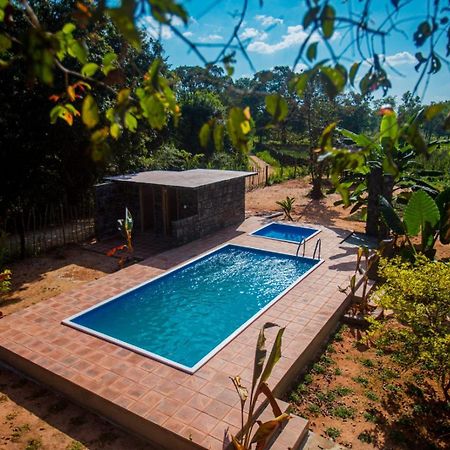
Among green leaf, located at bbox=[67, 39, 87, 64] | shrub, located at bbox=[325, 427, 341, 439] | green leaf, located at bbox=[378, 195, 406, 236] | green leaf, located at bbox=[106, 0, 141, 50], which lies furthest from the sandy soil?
green leaf, located at bbox=[106, 0, 141, 50]

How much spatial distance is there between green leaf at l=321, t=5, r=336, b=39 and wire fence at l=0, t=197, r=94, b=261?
10557mm

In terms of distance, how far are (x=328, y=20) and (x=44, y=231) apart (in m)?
12.8

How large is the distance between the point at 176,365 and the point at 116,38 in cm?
1604

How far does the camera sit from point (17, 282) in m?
10.6

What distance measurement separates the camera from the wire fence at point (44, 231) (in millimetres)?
12141

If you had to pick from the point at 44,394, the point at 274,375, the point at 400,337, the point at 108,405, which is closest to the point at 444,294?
the point at 400,337

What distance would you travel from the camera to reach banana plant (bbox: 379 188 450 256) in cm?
1012

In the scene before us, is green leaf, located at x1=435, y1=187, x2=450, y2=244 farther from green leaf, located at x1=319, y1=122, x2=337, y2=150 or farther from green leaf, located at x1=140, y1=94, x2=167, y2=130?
green leaf, located at x1=140, y1=94, x2=167, y2=130

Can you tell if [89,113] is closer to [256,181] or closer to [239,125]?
[239,125]

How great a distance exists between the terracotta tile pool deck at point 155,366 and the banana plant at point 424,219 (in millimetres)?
2495

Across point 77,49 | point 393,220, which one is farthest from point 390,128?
point 393,220

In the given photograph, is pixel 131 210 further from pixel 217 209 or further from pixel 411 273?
pixel 411 273

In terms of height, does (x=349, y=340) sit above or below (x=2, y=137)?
below

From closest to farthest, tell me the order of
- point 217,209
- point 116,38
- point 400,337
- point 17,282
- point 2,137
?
point 400,337 → point 17,282 → point 2,137 → point 217,209 → point 116,38
